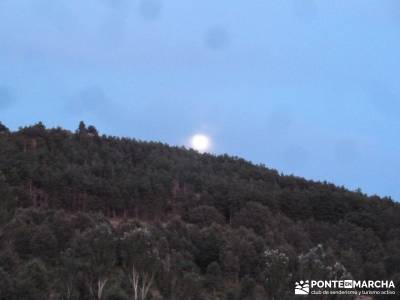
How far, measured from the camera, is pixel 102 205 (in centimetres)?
7544

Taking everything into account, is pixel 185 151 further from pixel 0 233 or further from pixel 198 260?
pixel 0 233

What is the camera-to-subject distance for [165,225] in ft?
225

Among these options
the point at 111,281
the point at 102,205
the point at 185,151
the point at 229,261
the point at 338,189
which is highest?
the point at 185,151

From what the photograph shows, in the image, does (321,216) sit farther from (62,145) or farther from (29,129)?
(29,129)

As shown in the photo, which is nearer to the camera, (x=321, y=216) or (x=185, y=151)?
(x=321, y=216)

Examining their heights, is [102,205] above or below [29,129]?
below

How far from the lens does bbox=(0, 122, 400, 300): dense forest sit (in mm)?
34281

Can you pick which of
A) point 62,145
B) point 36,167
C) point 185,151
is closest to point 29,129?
point 62,145

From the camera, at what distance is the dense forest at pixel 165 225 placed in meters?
34.3

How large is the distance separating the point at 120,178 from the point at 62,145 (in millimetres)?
12826

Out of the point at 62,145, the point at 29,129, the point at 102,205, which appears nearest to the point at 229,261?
the point at 102,205

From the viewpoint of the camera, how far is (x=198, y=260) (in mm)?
57562

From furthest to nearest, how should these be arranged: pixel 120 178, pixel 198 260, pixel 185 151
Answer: pixel 185 151
pixel 120 178
pixel 198 260

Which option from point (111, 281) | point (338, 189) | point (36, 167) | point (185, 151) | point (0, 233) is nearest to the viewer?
point (0, 233)
